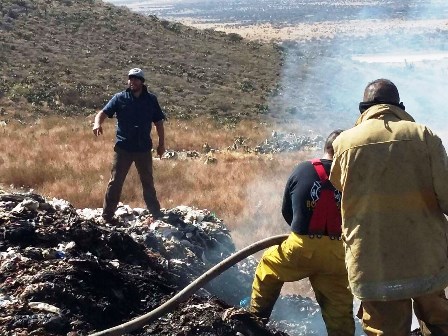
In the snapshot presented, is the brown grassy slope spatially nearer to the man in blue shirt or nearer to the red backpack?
the man in blue shirt

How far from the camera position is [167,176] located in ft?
36.4

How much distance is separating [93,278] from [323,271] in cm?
159

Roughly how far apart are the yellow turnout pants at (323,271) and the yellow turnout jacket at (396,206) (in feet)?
2.79

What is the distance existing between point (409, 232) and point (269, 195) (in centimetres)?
701

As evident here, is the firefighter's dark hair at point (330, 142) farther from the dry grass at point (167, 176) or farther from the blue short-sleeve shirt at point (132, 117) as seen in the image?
the dry grass at point (167, 176)

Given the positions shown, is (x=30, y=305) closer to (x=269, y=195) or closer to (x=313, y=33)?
(x=269, y=195)

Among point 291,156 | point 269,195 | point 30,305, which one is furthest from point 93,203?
point 291,156

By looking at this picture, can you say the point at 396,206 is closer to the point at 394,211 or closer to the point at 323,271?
the point at 394,211

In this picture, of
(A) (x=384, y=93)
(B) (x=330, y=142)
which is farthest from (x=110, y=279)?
Answer: (A) (x=384, y=93)

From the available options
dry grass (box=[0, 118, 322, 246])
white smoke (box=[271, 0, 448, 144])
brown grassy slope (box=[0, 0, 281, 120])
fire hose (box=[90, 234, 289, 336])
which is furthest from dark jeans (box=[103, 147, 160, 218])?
brown grassy slope (box=[0, 0, 281, 120])

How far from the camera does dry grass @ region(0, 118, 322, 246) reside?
9141 mm

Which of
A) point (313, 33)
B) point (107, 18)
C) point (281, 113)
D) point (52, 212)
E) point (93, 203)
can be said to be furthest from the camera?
point (313, 33)

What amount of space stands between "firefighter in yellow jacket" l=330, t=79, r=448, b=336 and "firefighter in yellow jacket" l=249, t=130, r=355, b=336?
81 cm

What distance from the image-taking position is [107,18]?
35000 mm
